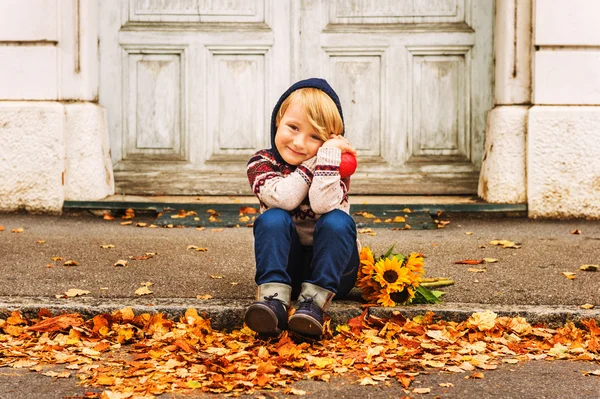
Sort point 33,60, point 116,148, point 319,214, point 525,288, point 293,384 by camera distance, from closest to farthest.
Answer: point 293,384 → point 319,214 → point 525,288 → point 33,60 → point 116,148

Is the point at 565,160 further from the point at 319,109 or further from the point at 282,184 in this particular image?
the point at 282,184

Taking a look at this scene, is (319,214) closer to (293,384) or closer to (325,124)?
(325,124)

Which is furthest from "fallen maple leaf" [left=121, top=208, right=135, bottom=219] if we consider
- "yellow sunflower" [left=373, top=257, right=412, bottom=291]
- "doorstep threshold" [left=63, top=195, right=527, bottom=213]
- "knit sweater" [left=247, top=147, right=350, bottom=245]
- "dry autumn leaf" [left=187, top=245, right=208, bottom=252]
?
"yellow sunflower" [left=373, top=257, right=412, bottom=291]

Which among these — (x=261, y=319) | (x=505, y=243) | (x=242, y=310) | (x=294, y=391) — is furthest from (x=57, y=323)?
(x=505, y=243)

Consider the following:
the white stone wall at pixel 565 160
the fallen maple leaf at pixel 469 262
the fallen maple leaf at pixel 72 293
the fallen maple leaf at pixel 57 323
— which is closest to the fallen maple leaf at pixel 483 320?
the fallen maple leaf at pixel 469 262

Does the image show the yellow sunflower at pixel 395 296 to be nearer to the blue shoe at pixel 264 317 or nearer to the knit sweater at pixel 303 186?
the knit sweater at pixel 303 186

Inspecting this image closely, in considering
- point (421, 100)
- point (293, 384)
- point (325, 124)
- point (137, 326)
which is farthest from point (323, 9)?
point (293, 384)

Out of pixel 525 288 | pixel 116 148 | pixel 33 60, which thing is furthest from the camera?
pixel 116 148

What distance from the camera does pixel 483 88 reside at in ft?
21.3

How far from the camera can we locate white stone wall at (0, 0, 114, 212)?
613cm

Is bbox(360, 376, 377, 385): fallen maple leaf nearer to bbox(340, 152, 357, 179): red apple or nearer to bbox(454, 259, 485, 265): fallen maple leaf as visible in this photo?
bbox(340, 152, 357, 179): red apple

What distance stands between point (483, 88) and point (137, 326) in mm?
3953

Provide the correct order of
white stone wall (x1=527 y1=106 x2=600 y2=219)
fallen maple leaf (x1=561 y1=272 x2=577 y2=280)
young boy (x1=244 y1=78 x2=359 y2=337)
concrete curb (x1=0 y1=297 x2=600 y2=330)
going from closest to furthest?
young boy (x1=244 y1=78 x2=359 y2=337)
concrete curb (x1=0 y1=297 x2=600 y2=330)
fallen maple leaf (x1=561 y1=272 x2=577 y2=280)
white stone wall (x1=527 y1=106 x2=600 y2=219)

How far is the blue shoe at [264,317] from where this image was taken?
120 inches
